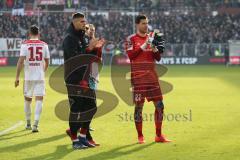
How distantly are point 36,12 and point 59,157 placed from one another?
4045 cm

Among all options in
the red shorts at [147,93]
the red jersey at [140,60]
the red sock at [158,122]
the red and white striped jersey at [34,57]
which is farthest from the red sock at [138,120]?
the red and white striped jersey at [34,57]

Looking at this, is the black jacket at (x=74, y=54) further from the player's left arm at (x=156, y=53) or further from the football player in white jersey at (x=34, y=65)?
the football player in white jersey at (x=34, y=65)

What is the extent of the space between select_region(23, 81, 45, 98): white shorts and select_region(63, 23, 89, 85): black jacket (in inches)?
89.6

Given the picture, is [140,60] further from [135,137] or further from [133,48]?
[135,137]

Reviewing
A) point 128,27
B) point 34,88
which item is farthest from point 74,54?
point 128,27

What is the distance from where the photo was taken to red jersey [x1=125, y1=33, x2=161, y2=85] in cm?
1098

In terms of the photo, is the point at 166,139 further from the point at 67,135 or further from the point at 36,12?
the point at 36,12

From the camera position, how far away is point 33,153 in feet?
32.6

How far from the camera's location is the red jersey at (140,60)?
36.0 feet

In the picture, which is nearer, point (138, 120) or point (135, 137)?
point (138, 120)

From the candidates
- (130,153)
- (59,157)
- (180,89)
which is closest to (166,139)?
(130,153)

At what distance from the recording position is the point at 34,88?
1273 centimetres

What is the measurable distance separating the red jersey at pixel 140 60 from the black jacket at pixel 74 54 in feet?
3.05

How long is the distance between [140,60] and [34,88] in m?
2.81
